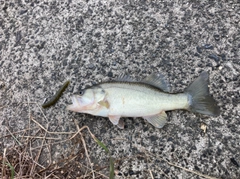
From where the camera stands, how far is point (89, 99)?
8.62 ft

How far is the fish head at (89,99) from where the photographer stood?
8.59 feet

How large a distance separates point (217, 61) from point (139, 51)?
810 millimetres

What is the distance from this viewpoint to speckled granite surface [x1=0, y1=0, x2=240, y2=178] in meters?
2.63

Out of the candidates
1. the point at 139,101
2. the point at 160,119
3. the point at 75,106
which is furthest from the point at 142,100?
the point at 75,106

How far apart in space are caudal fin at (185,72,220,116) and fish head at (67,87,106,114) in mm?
813

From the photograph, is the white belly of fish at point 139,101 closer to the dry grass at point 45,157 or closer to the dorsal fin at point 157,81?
the dorsal fin at point 157,81

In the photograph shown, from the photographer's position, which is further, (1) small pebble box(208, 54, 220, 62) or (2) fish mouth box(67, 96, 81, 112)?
(1) small pebble box(208, 54, 220, 62)

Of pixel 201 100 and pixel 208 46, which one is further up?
pixel 208 46

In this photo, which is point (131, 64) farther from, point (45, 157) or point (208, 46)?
point (45, 157)

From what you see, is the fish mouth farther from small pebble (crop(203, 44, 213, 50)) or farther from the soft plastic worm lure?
small pebble (crop(203, 44, 213, 50))

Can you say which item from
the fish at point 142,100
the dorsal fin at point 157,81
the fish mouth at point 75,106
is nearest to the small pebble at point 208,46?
the fish at point 142,100

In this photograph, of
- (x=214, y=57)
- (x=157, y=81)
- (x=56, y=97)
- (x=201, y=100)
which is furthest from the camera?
(x=56, y=97)

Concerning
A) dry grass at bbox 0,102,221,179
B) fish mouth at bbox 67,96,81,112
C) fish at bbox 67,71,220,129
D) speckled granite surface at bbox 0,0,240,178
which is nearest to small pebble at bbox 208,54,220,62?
speckled granite surface at bbox 0,0,240,178

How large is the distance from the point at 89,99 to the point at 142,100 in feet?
1.63
